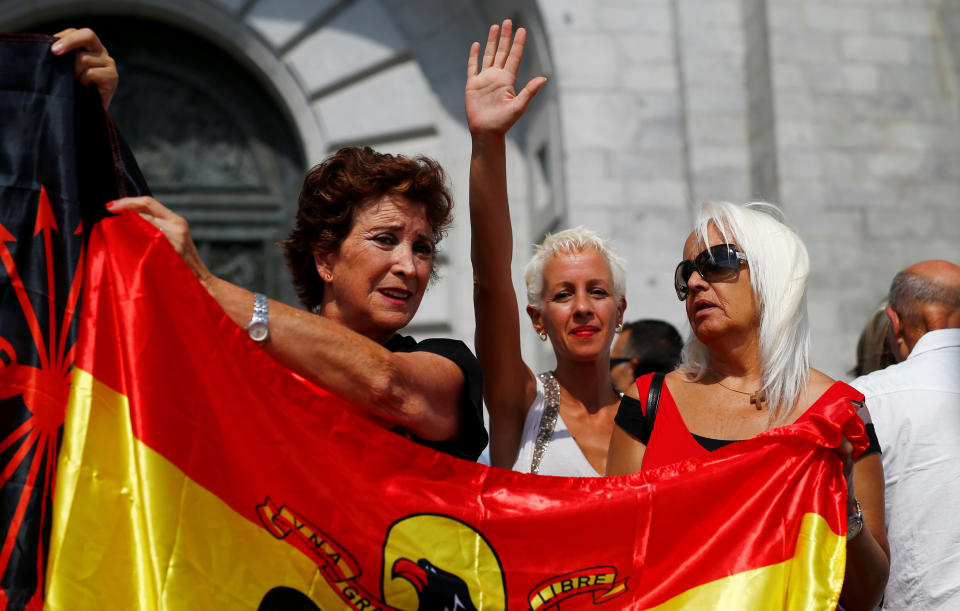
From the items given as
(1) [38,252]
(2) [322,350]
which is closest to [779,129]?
(2) [322,350]

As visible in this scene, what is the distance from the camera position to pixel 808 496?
2.66 m

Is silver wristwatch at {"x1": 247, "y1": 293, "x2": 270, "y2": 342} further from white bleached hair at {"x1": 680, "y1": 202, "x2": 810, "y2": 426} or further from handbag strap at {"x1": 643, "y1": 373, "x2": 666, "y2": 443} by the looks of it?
white bleached hair at {"x1": 680, "y1": 202, "x2": 810, "y2": 426}

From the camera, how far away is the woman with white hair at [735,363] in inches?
114

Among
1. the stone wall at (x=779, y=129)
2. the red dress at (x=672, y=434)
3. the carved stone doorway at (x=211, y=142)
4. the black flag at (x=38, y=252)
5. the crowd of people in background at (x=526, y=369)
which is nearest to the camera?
the black flag at (x=38, y=252)

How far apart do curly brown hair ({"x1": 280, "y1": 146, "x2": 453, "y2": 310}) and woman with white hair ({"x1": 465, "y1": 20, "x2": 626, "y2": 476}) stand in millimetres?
137

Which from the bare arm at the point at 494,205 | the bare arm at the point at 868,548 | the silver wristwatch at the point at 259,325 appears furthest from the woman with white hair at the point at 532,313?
the bare arm at the point at 868,548

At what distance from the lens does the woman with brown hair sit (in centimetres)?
252

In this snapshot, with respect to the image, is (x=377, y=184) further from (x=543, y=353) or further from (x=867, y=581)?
(x=543, y=353)

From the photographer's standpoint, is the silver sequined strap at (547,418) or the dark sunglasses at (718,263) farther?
the silver sequined strap at (547,418)

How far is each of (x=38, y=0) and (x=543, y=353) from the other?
16.3 ft

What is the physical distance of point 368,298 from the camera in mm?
2889

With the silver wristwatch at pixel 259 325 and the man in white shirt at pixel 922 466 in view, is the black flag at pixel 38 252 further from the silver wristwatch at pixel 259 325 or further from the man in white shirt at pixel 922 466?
the man in white shirt at pixel 922 466

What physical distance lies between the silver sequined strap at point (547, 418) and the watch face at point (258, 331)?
48.2 inches

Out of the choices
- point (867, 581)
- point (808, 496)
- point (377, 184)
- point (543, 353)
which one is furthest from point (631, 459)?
point (543, 353)
